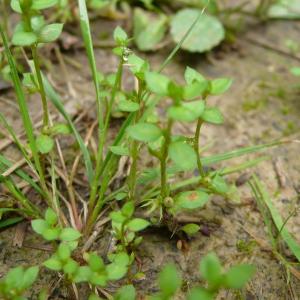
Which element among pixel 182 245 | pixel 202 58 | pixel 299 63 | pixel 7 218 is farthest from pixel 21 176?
pixel 299 63

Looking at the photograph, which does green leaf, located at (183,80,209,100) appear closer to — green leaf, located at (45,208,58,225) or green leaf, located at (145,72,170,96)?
green leaf, located at (145,72,170,96)

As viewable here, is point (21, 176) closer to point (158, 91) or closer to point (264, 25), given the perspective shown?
point (158, 91)

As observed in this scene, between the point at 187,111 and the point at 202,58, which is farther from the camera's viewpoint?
the point at 202,58

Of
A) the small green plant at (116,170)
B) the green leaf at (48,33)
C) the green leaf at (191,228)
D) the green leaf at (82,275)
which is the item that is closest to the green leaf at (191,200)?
the small green plant at (116,170)

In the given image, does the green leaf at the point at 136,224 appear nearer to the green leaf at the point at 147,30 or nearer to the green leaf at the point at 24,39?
the green leaf at the point at 24,39

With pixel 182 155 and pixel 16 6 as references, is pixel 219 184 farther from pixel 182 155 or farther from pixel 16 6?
pixel 16 6

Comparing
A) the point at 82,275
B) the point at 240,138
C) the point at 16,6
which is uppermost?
the point at 16,6

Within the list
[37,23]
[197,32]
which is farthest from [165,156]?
[197,32]
